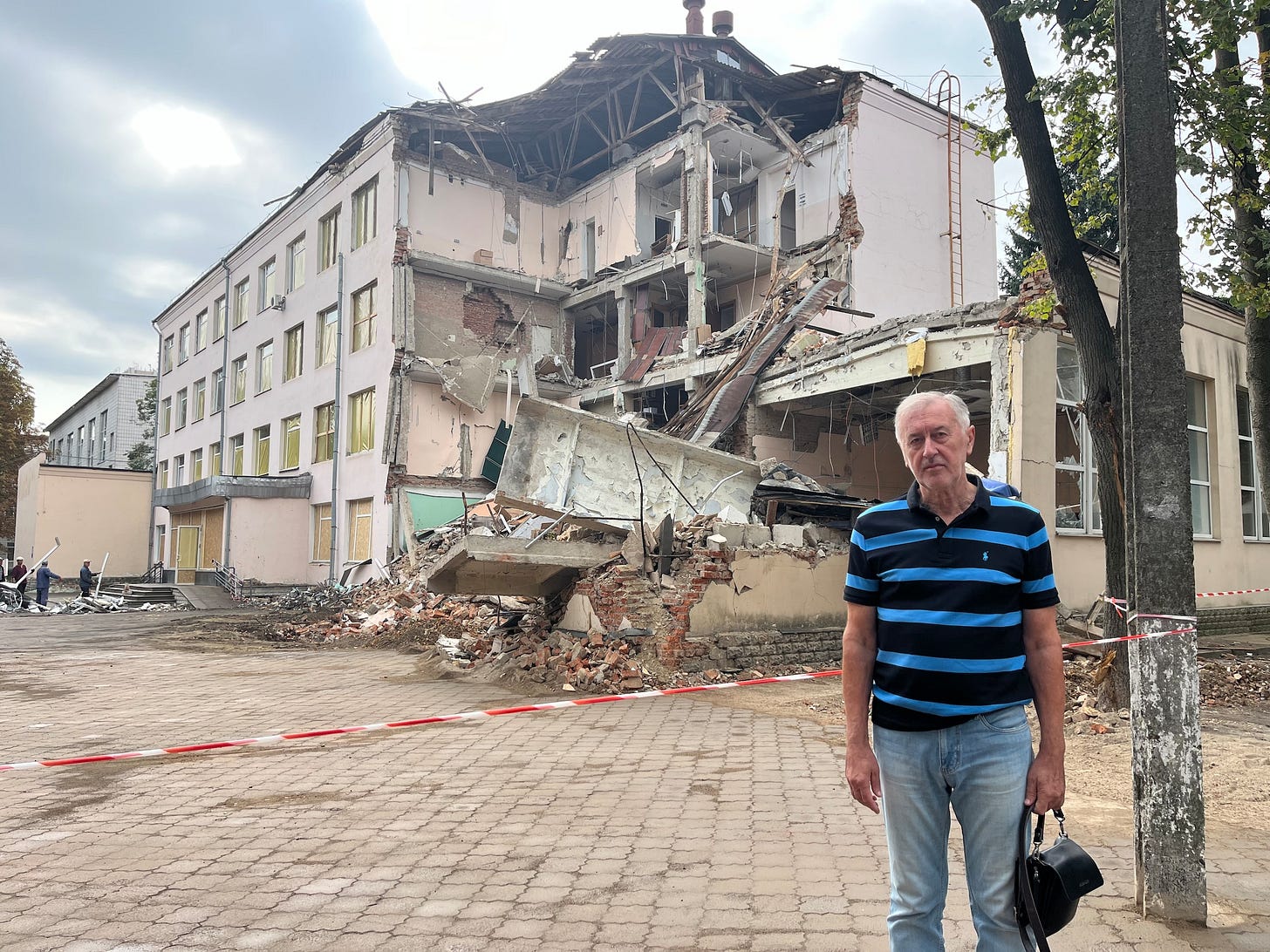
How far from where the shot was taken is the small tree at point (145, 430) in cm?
5016

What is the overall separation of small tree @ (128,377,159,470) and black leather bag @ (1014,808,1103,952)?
55.6 meters

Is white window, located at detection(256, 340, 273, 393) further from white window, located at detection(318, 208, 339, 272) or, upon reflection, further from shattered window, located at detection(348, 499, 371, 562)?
shattered window, located at detection(348, 499, 371, 562)

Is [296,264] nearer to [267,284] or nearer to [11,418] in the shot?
[267,284]

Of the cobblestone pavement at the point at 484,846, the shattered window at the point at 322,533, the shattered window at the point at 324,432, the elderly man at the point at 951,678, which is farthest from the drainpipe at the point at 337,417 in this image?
the elderly man at the point at 951,678

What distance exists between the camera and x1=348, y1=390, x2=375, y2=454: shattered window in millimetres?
23828

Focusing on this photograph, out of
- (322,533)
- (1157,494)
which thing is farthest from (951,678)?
(322,533)

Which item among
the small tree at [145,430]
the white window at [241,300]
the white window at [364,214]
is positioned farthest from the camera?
the small tree at [145,430]

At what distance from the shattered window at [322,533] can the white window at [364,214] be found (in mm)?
7939

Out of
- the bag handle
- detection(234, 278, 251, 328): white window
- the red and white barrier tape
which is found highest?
detection(234, 278, 251, 328): white window

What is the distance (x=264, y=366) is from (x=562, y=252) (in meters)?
11.9

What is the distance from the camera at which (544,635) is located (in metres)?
10.8

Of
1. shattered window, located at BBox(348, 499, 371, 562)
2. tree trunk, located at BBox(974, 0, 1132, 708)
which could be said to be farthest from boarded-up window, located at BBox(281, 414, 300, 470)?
tree trunk, located at BBox(974, 0, 1132, 708)

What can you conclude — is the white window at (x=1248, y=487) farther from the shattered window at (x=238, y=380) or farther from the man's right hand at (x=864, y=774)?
the shattered window at (x=238, y=380)

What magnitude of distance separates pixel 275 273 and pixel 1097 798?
30574mm
